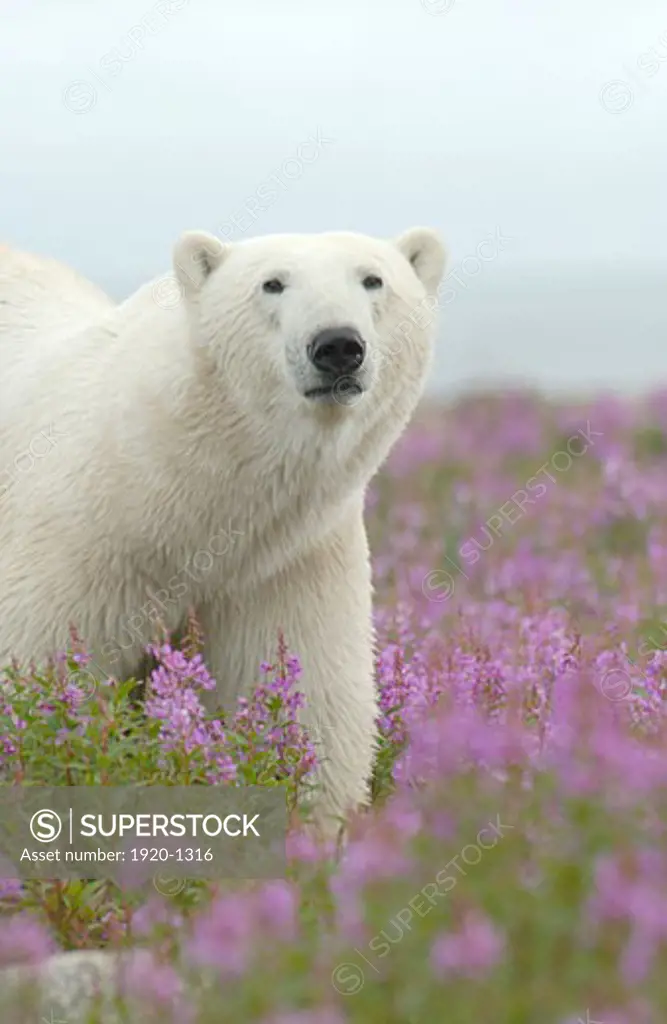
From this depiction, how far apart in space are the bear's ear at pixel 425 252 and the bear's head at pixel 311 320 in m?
0.09

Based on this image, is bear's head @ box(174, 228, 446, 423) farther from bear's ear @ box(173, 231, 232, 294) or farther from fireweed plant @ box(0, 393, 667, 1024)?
fireweed plant @ box(0, 393, 667, 1024)

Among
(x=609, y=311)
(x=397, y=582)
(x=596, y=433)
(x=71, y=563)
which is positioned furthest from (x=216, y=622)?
(x=609, y=311)

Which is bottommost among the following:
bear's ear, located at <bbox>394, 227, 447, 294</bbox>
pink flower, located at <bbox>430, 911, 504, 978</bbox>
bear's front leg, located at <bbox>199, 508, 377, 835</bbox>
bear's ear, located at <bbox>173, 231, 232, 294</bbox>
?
pink flower, located at <bbox>430, 911, 504, 978</bbox>

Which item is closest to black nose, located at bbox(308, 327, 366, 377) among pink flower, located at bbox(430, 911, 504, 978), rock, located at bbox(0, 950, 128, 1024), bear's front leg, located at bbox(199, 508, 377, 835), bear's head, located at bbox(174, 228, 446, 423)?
bear's head, located at bbox(174, 228, 446, 423)

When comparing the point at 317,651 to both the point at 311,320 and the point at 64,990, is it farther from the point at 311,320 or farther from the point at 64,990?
the point at 64,990

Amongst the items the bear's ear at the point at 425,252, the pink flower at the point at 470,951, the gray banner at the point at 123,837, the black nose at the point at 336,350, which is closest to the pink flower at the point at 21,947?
the pink flower at the point at 470,951

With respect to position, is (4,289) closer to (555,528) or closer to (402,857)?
(402,857)

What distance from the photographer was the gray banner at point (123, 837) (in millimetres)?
3920

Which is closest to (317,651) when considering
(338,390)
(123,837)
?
(338,390)

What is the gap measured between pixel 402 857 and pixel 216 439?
2.35 meters

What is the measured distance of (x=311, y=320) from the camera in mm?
4777

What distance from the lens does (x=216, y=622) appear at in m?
5.33

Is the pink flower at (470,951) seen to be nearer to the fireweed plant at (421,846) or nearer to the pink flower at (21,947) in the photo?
the fireweed plant at (421,846)

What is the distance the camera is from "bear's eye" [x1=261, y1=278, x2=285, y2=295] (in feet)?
16.4
